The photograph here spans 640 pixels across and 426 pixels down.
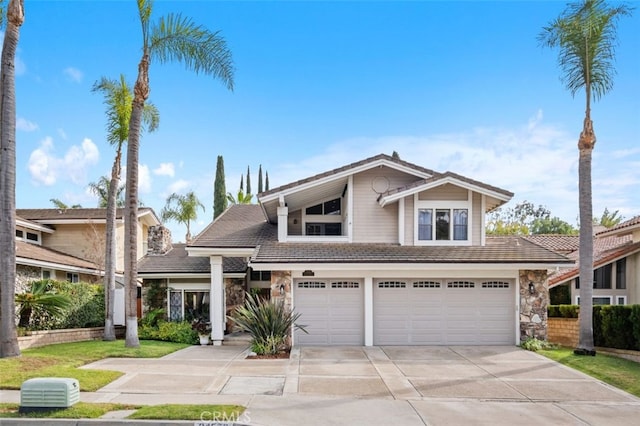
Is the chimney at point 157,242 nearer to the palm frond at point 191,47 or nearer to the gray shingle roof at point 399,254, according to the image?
the gray shingle roof at point 399,254

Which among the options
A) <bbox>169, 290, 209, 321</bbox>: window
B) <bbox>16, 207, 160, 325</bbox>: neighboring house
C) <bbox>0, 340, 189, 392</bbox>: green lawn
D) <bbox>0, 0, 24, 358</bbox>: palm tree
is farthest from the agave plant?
<bbox>16, 207, 160, 325</bbox>: neighboring house

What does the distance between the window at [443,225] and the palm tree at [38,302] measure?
12.4 metres

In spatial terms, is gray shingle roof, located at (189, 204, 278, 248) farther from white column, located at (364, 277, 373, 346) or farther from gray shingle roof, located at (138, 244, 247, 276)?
white column, located at (364, 277, 373, 346)

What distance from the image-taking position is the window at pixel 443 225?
16688 millimetres

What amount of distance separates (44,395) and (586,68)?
15924mm

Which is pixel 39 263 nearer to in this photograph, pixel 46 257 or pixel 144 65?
pixel 46 257

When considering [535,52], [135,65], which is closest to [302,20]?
[135,65]

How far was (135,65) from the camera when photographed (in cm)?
1523

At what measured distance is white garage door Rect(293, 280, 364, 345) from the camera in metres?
15.5

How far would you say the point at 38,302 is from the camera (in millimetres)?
15195

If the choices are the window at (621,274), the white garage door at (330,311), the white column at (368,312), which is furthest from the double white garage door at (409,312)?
the window at (621,274)

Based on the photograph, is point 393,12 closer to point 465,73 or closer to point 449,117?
point 465,73

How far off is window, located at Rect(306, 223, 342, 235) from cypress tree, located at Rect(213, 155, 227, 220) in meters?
24.6

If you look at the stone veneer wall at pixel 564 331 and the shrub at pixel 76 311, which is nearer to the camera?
the shrub at pixel 76 311
